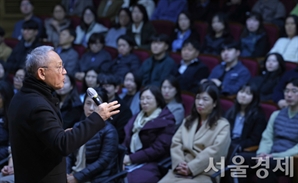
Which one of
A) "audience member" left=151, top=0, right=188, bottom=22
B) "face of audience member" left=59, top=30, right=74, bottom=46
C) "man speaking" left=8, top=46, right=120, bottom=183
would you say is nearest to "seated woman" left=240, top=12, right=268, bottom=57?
"audience member" left=151, top=0, right=188, bottom=22

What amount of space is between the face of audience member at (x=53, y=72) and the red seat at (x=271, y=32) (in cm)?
327

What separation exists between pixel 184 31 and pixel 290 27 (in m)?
1.08

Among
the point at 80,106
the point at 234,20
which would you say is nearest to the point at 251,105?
the point at 80,106

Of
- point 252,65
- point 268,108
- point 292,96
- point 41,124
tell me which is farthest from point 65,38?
point 41,124

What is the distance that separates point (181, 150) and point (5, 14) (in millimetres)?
3889

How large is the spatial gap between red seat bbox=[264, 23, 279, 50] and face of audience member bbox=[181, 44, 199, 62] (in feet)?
2.52

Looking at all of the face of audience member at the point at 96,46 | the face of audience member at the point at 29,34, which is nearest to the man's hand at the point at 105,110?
the face of audience member at the point at 96,46

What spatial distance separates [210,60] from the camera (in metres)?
4.58

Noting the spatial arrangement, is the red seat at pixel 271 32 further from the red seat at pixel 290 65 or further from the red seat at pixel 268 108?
the red seat at pixel 268 108

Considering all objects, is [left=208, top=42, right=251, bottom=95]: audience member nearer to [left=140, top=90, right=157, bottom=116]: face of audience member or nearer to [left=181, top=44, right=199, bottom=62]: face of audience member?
[left=181, top=44, right=199, bottom=62]: face of audience member

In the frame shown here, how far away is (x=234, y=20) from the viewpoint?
526 cm

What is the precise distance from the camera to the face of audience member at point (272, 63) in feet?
13.4

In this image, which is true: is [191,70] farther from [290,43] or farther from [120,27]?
[120,27]

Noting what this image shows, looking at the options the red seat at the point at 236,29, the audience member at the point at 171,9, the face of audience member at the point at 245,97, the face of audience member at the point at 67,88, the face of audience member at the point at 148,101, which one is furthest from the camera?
the audience member at the point at 171,9
